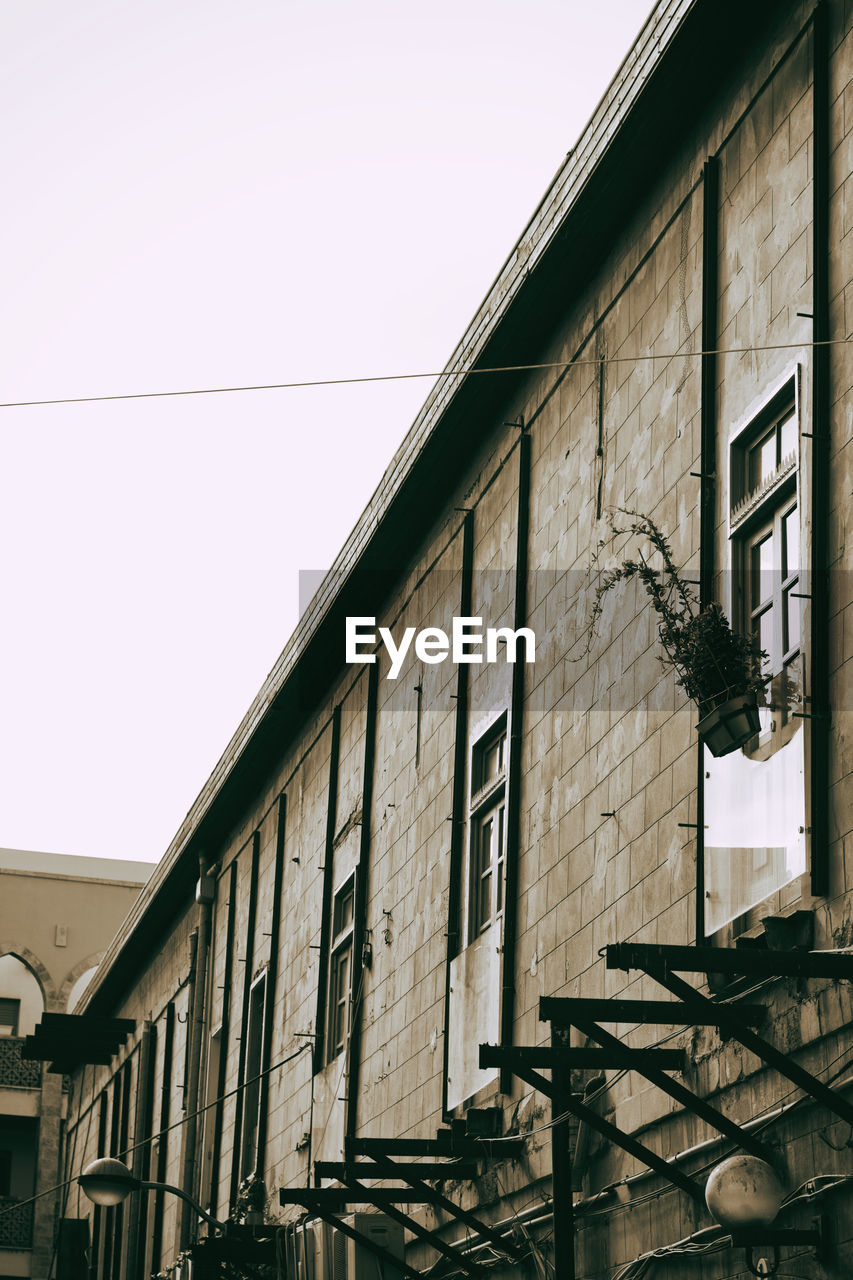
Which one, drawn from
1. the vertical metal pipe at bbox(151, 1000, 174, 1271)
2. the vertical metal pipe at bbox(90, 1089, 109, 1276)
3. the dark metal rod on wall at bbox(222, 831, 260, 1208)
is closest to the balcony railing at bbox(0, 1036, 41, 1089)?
the vertical metal pipe at bbox(90, 1089, 109, 1276)

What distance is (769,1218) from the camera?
8.27 metres

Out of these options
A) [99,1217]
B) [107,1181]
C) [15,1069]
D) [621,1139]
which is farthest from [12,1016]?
[621,1139]

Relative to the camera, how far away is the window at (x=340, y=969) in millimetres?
18391

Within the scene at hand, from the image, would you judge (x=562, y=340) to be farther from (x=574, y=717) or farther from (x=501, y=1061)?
(x=501, y=1061)

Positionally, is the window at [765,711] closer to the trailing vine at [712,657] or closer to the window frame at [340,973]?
the trailing vine at [712,657]

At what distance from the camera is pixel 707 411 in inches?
436

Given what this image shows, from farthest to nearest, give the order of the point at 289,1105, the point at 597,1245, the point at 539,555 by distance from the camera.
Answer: the point at 289,1105, the point at 539,555, the point at 597,1245

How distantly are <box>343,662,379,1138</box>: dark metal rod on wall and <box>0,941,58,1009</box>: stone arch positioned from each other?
91.2 feet

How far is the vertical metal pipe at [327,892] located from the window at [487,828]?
4.61m

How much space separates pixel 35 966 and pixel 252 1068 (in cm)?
2341

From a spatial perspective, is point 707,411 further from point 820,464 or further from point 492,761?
point 492,761

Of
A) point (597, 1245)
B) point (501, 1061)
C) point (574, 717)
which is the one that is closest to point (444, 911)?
point (574, 717)

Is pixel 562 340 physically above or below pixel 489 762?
above

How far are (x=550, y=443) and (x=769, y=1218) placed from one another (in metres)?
7.29
